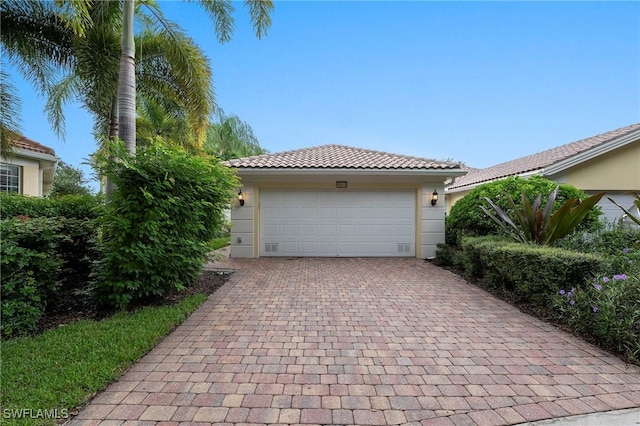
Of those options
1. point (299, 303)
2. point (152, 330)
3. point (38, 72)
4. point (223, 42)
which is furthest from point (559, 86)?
point (38, 72)

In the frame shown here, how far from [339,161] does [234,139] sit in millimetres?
24283

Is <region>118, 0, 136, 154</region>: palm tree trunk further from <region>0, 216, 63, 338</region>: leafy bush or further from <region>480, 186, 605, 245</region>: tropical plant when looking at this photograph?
<region>480, 186, 605, 245</region>: tropical plant

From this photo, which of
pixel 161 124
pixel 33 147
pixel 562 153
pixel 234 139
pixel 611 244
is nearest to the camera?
pixel 611 244

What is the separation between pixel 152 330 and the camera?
11.9 ft

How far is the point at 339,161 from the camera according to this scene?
9844mm

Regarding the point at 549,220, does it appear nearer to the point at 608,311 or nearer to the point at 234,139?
the point at 608,311

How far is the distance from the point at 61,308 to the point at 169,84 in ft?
24.4

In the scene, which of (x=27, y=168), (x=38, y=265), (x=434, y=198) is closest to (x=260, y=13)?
(x=38, y=265)

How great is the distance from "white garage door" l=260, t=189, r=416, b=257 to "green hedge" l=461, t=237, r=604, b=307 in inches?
154

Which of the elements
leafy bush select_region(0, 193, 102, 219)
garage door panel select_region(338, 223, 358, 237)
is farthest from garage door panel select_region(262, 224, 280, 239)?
leafy bush select_region(0, 193, 102, 219)

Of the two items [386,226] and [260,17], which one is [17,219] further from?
[386,226]

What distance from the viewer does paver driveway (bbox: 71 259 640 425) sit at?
225cm

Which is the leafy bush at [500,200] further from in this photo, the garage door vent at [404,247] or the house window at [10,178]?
the house window at [10,178]

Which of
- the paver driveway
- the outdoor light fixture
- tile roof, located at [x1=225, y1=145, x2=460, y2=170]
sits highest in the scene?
tile roof, located at [x1=225, y1=145, x2=460, y2=170]
